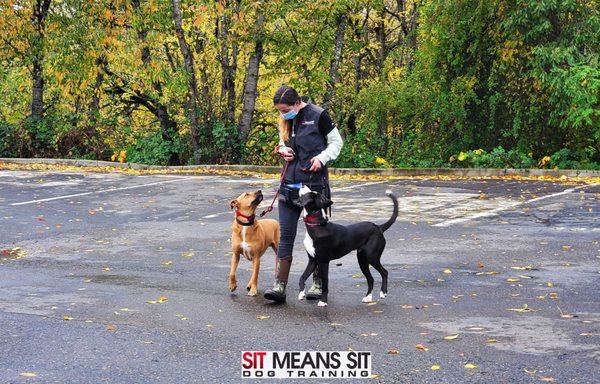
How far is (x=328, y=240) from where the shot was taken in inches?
327

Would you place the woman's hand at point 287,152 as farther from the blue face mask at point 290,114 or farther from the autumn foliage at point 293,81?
the autumn foliage at point 293,81

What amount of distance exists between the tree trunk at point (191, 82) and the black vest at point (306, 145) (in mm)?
17388

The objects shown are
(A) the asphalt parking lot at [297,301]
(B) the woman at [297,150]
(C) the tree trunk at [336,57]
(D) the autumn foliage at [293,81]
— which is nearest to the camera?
(A) the asphalt parking lot at [297,301]

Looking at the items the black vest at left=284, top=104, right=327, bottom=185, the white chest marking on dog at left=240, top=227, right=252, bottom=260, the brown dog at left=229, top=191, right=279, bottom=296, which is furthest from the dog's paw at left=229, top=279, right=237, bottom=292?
the black vest at left=284, top=104, right=327, bottom=185

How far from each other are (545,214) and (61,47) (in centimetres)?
1599

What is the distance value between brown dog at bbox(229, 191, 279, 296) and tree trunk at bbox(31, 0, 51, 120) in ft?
71.1

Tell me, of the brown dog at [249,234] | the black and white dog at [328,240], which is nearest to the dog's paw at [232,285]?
the brown dog at [249,234]

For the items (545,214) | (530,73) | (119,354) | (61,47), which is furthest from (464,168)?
(119,354)

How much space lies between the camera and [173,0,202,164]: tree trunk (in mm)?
25422

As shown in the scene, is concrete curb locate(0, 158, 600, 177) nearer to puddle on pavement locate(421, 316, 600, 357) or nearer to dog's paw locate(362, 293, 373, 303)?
dog's paw locate(362, 293, 373, 303)

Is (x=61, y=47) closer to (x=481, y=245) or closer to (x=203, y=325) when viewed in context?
(x=481, y=245)

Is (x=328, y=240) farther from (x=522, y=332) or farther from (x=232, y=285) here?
(x=522, y=332)

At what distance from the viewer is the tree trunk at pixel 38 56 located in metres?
29.1

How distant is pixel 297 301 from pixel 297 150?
141cm
